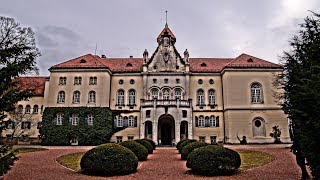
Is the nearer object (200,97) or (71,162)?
(71,162)

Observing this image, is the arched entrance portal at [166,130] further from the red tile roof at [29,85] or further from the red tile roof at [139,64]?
the red tile roof at [29,85]

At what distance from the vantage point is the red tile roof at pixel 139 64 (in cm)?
4184

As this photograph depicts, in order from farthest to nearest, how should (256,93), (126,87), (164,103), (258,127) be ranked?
1. (126,87)
2. (256,93)
3. (258,127)
4. (164,103)

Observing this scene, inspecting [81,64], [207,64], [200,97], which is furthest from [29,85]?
[207,64]

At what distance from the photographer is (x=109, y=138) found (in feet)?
132

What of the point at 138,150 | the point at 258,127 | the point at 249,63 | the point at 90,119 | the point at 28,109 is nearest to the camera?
the point at 138,150

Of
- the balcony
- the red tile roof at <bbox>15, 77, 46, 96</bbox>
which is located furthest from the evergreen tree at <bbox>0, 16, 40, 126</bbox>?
the balcony

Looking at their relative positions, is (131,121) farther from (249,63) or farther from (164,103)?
(249,63)

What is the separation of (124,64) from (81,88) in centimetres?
809

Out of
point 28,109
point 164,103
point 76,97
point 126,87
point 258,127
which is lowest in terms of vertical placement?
point 258,127

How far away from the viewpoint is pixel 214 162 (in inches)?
534

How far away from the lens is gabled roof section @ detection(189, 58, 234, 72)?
43719 mm

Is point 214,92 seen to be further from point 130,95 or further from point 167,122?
point 130,95

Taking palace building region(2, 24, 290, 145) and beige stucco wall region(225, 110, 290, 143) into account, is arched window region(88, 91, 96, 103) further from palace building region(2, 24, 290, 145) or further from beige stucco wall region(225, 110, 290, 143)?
beige stucco wall region(225, 110, 290, 143)
